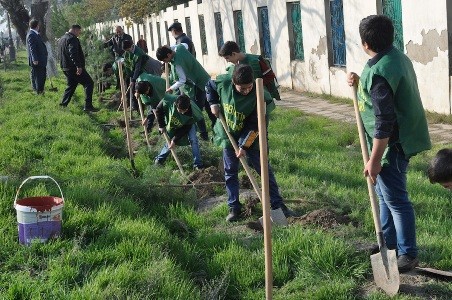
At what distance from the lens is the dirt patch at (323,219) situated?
5715 millimetres

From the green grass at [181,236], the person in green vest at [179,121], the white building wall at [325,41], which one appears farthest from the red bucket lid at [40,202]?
the white building wall at [325,41]

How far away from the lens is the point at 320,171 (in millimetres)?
7676

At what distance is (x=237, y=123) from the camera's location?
19.8ft

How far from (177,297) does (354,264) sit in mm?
1330

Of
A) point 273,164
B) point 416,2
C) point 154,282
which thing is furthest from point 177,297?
point 416,2

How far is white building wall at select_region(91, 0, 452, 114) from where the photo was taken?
1055cm

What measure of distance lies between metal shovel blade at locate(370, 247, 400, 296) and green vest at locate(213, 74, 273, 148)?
75.0 inches

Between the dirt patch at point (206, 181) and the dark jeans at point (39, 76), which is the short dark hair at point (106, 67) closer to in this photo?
the dark jeans at point (39, 76)

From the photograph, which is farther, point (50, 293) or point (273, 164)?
point (273, 164)

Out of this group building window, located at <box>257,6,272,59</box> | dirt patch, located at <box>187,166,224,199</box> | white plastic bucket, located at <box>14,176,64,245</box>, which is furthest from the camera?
building window, located at <box>257,6,272,59</box>

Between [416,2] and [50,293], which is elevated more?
[416,2]

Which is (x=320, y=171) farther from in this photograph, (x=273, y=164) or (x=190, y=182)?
(x=190, y=182)

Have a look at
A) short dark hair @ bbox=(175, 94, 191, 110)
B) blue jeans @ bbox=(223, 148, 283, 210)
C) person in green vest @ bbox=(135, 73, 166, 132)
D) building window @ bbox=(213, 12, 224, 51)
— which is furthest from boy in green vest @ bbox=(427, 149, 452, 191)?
building window @ bbox=(213, 12, 224, 51)

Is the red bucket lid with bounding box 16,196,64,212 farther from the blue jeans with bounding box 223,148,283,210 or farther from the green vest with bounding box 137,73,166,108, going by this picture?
the green vest with bounding box 137,73,166,108
